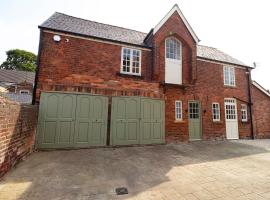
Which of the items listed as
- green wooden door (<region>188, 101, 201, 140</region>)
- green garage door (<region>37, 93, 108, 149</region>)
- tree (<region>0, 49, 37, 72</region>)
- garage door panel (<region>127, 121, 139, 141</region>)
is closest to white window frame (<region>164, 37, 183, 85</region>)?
green wooden door (<region>188, 101, 201, 140</region>)

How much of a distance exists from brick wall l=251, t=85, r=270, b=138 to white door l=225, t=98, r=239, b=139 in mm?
2274

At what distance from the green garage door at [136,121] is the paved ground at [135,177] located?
1.72 metres

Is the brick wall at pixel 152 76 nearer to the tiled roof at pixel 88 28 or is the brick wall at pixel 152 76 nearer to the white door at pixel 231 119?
the white door at pixel 231 119

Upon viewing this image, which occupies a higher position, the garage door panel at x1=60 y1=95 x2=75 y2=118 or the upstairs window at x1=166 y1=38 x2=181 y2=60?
the upstairs window at x1=166 y1=38 x2=181 y2=60

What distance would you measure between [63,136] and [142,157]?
11.9ft

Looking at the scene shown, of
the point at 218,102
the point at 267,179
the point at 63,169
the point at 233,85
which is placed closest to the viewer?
the point at 267,179

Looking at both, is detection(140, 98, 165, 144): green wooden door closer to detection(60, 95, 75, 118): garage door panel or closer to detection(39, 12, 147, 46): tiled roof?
detection(60, 95, 75, 118): garage door panel

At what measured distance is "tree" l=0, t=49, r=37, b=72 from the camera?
36.7 m

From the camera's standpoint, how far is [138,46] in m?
9.77

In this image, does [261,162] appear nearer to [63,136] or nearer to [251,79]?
[63,136]

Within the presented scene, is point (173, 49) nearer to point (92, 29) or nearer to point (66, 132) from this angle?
point (92, 29)

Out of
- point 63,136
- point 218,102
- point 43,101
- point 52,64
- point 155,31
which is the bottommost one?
point 63,136

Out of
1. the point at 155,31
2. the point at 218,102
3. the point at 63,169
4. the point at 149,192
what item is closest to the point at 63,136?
the point at 63,169

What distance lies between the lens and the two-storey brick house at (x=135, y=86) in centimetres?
743
